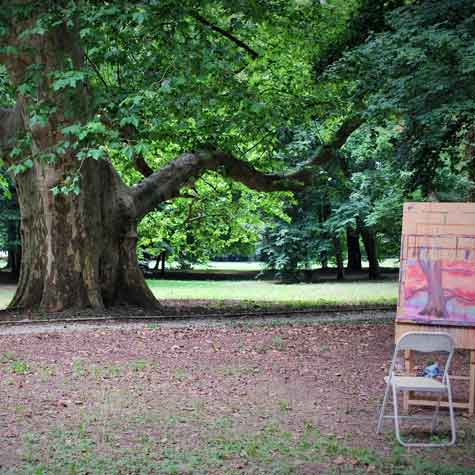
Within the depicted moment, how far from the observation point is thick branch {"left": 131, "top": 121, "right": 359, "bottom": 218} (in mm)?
18244

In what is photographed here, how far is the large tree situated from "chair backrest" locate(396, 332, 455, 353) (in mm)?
4165

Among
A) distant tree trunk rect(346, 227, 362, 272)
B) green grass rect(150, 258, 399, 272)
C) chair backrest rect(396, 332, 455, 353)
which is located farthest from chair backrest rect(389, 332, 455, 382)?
distant tree trunk rect(346, 227, 362, 272)

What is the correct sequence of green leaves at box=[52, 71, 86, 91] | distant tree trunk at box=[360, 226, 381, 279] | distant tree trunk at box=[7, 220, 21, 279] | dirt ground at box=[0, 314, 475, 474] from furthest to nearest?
distant tree trunk at box=[360, 226, 381, 279] → distant tree trunk at box=[7, 220, 21, 279] → green leaves at box=[52, 71, 86, 91] → dirt ground at box=[0, 314, 475, 474]

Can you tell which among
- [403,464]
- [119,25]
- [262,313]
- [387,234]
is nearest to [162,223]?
[262,313]

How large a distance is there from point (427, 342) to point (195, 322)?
9.06m

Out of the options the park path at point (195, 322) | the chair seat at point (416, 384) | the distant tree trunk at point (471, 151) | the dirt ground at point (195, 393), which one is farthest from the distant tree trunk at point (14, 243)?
the chair seat at point (416, 384)

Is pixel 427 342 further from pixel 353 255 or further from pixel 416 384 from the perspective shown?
pixel 353 255

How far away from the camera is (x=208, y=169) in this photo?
19.5m

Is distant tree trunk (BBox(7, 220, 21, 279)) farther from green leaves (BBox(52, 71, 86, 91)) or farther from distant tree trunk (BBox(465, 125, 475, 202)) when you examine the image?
green leaves (BBox(52, 71, 86, 91))

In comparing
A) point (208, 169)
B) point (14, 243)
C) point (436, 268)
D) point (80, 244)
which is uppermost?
point (208, 169)

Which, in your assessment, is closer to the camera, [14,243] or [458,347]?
[458,347]

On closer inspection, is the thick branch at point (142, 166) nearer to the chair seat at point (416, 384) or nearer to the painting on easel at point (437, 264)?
the painting on easel at point (437, 264)

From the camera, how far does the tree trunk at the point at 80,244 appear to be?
624 inches

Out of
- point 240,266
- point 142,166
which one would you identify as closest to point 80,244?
point 142,166
